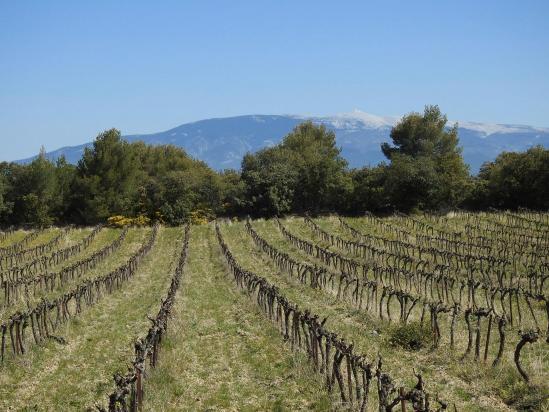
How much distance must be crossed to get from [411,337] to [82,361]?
27.4 ft

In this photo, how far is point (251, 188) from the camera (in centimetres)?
5831

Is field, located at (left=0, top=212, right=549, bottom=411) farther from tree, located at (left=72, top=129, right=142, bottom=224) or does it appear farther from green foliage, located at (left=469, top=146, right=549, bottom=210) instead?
tree, located at (left=72, top=129, right=142, bottom=224)

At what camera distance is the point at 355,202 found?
60.4 meters

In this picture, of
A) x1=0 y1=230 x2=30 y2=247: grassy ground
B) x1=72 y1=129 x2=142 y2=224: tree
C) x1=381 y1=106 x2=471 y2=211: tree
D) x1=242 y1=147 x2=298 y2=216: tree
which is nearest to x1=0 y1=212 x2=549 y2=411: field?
x1=0 y1=230 x2=30 y2=247: grassy ground

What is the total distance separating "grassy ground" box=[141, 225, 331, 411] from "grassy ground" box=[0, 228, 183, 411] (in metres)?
1.18

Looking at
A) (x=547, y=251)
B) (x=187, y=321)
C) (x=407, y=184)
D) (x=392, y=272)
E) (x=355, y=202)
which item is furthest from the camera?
(x=355, y=202)

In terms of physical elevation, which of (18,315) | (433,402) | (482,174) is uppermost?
(482,174)

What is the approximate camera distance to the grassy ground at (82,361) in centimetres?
1105

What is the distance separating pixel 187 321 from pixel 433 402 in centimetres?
908

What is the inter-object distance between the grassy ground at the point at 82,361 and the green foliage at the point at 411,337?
6882 millimetres

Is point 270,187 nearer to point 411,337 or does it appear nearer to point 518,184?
point 518,184

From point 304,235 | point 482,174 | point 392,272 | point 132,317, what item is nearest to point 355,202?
point 482,174

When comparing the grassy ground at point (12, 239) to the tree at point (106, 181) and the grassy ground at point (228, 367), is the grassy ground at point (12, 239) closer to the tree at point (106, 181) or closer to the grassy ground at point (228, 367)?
the tree at point (106, 181)

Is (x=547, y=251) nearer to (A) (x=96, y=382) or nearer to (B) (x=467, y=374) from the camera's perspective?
(B) (x=467, y=374)
